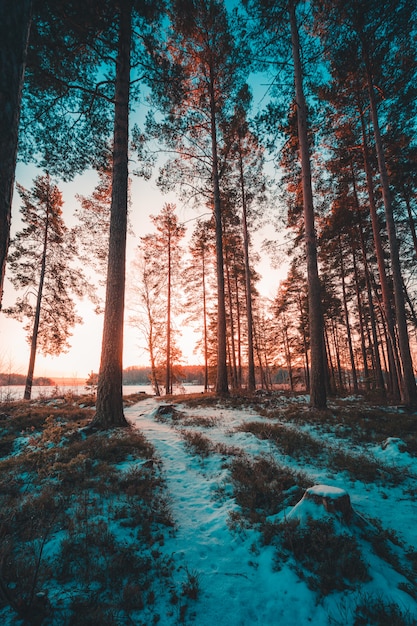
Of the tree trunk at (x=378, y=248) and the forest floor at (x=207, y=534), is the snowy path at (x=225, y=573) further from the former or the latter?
the tree trunk at (x=378, y=248)

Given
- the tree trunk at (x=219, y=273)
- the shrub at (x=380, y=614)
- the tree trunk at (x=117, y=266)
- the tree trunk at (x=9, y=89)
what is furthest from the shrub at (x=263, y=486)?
the tree trunk at (x=219, y=273)

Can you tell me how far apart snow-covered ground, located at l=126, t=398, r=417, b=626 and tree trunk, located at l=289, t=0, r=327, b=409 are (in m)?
3.38

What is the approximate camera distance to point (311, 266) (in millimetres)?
8766

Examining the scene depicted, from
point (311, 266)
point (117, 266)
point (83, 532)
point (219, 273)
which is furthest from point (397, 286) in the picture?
point (83, 532)

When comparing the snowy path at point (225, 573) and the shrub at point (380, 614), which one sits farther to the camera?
the snowy path at point (225, 573)

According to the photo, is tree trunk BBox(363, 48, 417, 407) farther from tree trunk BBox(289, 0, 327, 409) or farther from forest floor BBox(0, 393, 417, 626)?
forest floor BBox(0, 393, 417, 626)

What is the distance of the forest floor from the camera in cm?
189

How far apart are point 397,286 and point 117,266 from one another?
1098cm

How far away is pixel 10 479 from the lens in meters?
3.85

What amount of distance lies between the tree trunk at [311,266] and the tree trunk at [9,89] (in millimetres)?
8718

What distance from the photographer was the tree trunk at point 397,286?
926 cm

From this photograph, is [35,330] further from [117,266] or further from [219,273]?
[219,273]

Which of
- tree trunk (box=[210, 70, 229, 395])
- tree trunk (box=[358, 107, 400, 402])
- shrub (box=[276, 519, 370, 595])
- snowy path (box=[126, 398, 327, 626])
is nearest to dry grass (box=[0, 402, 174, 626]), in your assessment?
snowy path (box=[126, 398, 327, 626])

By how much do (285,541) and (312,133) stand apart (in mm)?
13229
